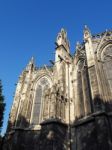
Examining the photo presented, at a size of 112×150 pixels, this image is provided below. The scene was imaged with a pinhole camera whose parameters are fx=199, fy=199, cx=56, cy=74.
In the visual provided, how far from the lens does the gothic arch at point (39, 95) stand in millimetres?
16442

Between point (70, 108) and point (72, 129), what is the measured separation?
1.86m

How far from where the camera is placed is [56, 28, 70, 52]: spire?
1956 cm

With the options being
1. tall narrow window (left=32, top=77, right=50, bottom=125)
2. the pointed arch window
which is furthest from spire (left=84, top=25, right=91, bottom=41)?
tall narrow window (left=32, top=77, right=50, bottom=125)

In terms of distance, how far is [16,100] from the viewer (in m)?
18.3

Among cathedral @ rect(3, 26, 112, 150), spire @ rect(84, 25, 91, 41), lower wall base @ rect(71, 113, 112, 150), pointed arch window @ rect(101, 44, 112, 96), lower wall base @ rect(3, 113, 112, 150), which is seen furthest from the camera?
spire @ rect(84, 25, 91, 41)

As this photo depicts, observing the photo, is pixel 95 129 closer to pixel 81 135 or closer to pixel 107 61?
pixel 81 135

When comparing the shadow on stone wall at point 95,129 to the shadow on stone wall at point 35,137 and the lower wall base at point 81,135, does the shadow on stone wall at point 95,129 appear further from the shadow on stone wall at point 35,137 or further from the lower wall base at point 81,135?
the shadow on stone wall at point 35,137

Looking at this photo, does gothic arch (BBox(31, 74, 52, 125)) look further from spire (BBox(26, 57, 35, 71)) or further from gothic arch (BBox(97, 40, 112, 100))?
gothic arch (BBox(97, 40, 112, 100))

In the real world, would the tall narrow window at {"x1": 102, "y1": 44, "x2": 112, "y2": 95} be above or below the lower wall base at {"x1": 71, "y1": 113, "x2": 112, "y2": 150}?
above

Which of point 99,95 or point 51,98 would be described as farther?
point 51,98

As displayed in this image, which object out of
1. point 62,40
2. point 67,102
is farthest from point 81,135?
point 62,40

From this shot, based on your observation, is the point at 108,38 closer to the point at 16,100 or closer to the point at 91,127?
the point at 91,127

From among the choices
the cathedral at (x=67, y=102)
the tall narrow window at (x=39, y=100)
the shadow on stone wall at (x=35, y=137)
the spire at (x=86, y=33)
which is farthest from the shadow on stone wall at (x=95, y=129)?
the spire at (x=86, y=33)

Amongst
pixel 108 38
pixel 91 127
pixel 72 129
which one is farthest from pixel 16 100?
pixel 108 38
